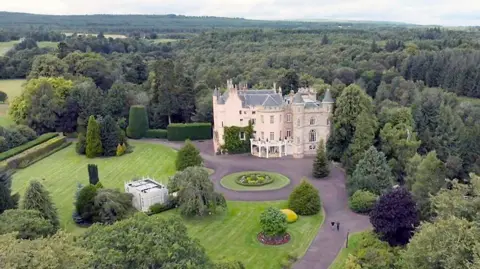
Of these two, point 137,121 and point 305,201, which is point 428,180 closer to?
point 305,201

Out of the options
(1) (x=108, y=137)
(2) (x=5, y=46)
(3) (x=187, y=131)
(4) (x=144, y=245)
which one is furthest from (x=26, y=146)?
(2) (x=5, y=46)

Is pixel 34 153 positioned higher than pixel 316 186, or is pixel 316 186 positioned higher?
pixel 34 153

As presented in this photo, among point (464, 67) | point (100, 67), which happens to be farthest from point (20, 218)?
point (464, 67)

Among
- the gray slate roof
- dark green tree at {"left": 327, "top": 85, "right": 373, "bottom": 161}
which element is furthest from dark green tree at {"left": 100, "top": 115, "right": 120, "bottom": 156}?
dark green tree at {"left": 327, "top": 85, "right": 373, "bottom": 161}

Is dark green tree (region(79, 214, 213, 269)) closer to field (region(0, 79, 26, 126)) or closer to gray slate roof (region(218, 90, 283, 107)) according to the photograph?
gray slate roof (region(218, 90, 283, 107))

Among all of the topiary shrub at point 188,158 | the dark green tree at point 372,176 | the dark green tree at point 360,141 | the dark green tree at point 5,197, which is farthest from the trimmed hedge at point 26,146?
the dark green tree at point 372,176

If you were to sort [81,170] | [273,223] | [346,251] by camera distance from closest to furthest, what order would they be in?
[346,251] → [273,223] → [81,170]
